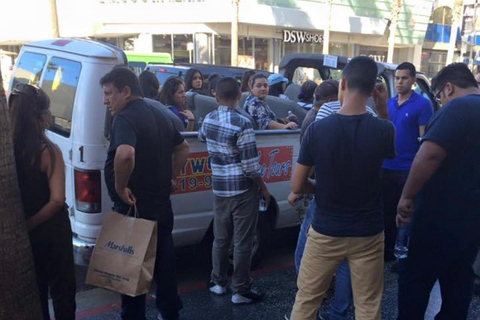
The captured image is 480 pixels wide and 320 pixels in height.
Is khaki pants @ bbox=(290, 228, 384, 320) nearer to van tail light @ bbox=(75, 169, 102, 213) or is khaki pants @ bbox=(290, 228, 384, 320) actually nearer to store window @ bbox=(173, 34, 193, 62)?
van tail light @ bbox=(75, 169, 102, 213)

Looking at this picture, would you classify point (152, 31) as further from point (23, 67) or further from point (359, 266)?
point (359, 266)

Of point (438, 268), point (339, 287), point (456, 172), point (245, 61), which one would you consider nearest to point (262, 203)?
point (339, 287)

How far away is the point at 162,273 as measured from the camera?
320 cm

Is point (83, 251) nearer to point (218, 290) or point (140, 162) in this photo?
point (140, 162)

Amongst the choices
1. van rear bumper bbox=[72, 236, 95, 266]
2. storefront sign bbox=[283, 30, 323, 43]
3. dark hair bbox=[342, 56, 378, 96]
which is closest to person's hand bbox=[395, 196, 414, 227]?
dark hair bbox=[342, 56, 378, 96]

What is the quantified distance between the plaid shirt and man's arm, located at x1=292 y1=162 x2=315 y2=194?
0.78 metres

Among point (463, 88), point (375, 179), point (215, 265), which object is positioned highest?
point (463, 88)

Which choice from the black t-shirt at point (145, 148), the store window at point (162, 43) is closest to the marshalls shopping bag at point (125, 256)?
A: the black t-shirt at point (145, 148)

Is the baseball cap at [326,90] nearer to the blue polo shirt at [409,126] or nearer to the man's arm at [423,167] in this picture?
the man's arm at [423,167]

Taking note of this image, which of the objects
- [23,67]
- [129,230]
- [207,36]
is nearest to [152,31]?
[207,36]

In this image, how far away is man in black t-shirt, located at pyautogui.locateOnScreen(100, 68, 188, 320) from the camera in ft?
9.25

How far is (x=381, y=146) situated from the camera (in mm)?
2428

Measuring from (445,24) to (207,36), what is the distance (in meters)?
22.5

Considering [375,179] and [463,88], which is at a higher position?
[463,88]
